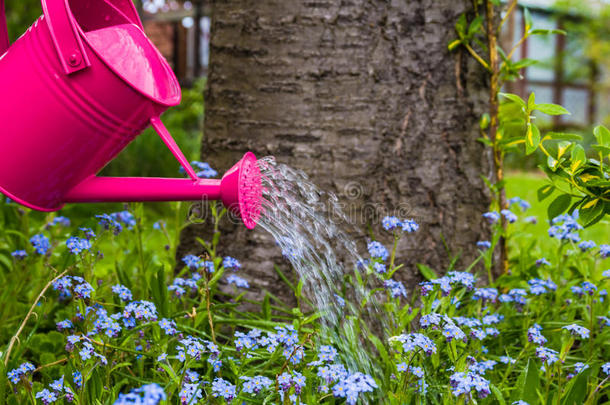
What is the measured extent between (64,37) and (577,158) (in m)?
1.15

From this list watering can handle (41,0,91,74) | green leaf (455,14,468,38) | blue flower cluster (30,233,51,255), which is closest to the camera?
watering can handle (41,0,91,74)

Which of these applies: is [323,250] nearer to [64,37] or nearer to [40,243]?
[40,243]

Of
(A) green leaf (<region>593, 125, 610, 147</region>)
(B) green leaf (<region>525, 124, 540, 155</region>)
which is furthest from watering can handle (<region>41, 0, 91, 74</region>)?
(A) green leaf (<region>593, 125, 610, 147</region>)

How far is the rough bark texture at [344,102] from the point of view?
1927 millimetres

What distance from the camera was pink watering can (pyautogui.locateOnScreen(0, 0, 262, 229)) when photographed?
1.14 meters

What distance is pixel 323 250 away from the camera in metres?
1.90

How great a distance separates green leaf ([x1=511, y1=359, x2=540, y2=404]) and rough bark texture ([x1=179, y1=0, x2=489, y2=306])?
610 mm

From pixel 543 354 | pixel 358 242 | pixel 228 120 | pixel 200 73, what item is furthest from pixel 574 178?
pixel 200 73

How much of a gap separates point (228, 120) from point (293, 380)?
40.0 inches

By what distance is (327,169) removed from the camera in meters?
1.94

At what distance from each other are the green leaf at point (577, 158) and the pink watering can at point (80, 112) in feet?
2.52

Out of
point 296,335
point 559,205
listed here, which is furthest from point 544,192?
point 296,335

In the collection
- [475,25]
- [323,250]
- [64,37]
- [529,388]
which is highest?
[475,25]

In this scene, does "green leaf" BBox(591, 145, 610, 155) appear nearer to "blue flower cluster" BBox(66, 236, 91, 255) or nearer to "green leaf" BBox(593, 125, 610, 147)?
"green leaf" BBox(593, 125, 610, 147)
